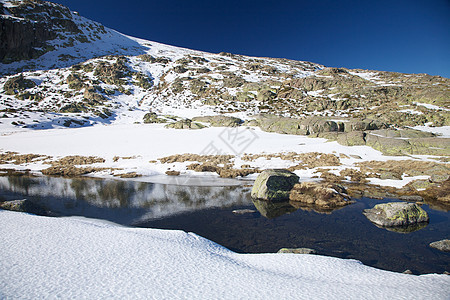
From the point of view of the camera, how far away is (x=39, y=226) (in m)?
6.31

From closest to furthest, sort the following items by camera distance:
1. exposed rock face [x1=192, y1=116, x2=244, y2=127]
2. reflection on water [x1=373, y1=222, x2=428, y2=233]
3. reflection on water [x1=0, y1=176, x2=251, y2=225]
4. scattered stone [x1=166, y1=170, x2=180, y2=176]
→ reflection on water [x1=373, y1=222, x2=428, y2=233] → reflection on water [x1=0, y1=176, x2=251, y2=225] → scattered stone [x1=166, y1=170, x2=180, y2=176] → exposed rock face [x1=192, y1=116, x2=244, y2=127]

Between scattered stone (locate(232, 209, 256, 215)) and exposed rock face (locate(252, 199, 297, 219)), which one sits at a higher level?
exposed rock face (locate(252, 199, 297, 219))

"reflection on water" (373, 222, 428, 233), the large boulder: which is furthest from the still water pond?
the large boulder

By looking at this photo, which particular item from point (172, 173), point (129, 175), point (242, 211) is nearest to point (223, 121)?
point (172, 173)

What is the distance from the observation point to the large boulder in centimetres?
1385

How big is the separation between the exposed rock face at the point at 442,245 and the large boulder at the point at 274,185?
283 inches

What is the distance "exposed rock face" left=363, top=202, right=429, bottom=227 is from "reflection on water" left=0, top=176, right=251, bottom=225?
6.98 meters

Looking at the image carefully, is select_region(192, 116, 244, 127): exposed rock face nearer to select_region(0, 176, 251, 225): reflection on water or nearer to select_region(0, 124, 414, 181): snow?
select_region(0, 124, 414, 181): snow

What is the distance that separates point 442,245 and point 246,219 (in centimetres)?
780

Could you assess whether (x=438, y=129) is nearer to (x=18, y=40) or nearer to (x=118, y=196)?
(x=118, y=196)

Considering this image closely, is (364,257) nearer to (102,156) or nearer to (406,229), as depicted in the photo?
(406,229)

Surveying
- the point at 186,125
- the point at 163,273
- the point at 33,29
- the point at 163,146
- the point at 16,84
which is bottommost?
the point at 163,146

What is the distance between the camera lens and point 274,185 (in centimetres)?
1427

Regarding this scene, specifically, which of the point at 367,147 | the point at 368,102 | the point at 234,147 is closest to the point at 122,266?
the point at 234,147
